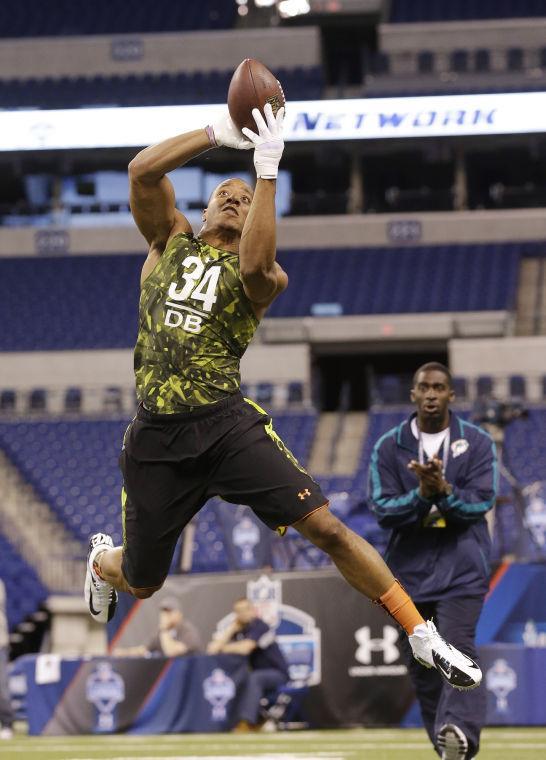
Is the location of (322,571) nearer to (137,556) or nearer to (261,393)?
(137,556)

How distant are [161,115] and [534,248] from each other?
7.89 metres

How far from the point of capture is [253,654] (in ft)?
32.8

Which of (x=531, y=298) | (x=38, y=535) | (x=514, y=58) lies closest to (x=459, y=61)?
(x=514, y=58)

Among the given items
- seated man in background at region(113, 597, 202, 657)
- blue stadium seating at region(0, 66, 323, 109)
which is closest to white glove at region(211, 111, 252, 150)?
seated man in background at region(113, 597, 202, 657)

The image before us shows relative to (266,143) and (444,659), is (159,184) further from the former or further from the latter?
(444,659)

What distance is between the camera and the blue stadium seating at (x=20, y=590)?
18031 mm

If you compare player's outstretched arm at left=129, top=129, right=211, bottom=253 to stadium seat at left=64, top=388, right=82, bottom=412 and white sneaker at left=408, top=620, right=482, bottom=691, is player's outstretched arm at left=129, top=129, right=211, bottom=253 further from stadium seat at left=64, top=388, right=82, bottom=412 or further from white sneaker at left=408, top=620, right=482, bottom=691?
stadium seat at left=64, top=388, right=82, bottom=412

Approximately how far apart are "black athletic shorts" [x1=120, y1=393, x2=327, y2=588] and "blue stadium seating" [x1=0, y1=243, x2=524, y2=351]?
20.2m

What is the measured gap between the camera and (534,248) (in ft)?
Answer: 88.2

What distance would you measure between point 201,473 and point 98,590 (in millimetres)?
960

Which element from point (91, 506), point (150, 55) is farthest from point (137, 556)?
point (150, 55)

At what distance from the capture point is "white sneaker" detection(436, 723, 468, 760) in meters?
5.16

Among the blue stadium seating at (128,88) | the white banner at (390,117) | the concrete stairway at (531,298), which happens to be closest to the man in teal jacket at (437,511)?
the concrete stairway at (531,298)

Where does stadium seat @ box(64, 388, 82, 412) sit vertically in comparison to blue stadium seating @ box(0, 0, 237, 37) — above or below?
below
